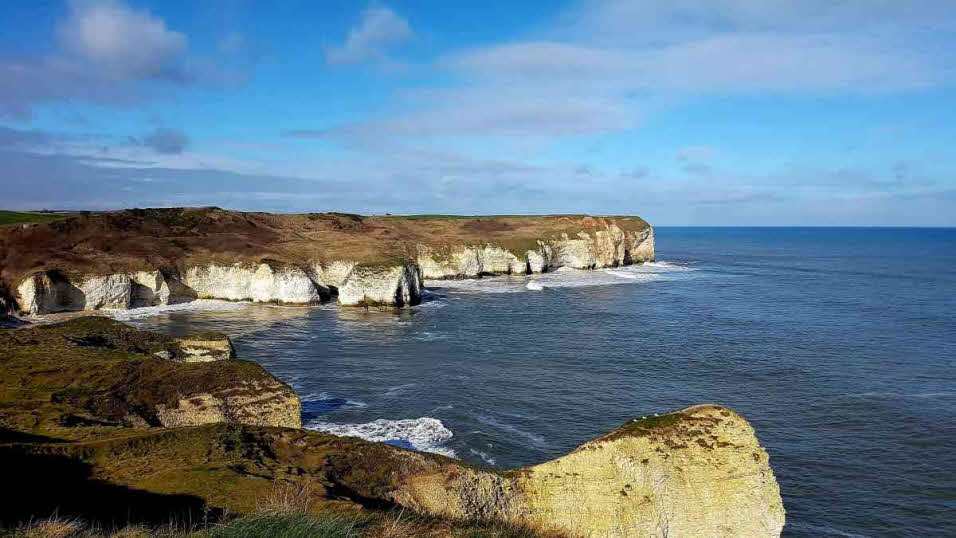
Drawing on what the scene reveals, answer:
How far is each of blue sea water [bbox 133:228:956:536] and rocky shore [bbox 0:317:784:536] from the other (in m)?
6.14

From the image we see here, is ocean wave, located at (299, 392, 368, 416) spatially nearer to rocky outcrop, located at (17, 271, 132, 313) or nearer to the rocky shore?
the rocky shore

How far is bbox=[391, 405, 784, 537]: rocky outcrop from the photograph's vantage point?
1443 centimetres

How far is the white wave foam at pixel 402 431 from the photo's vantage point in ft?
80.5

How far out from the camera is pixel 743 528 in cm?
1441

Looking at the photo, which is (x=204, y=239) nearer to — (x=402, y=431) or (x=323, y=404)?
(x=323, y=404)

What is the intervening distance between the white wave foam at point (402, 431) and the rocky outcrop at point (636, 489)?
29.9 feet

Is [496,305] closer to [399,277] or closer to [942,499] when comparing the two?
[399,277]

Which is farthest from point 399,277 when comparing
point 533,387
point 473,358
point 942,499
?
point 942,499

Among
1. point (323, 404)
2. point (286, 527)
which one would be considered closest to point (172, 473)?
point (286, 527)

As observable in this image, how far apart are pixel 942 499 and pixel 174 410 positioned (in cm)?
2770

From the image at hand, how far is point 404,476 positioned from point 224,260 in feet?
193

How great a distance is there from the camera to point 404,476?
1476 cm

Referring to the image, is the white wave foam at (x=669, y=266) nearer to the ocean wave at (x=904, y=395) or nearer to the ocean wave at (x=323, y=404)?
the ocean wave at (x=904, y=395)

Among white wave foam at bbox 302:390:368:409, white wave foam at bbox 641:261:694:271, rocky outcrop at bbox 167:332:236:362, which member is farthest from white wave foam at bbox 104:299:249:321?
white wave foam at bbox 641:261:694:271
